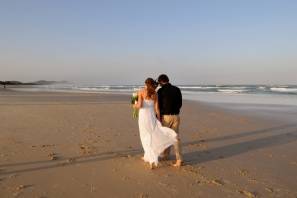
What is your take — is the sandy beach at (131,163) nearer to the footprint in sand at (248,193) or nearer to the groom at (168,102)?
the footprint in sand at (248,193)

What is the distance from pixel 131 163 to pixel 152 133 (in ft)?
2.44

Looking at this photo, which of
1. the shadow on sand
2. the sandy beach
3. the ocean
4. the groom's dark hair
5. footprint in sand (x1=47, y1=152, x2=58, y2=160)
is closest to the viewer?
the sandy beach

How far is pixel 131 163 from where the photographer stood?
22.4 feet

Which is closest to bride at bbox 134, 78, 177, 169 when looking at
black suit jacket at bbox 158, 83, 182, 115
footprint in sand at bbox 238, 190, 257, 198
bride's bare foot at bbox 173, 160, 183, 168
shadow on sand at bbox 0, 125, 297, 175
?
black suit jacket at bbox 158, 83, 182, 115

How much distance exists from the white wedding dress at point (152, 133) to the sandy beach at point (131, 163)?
0.40m

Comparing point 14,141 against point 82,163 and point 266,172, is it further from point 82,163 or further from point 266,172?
point 266,172

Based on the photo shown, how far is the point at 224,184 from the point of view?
5.65 meters

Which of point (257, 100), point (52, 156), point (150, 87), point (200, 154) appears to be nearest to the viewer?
point (150, 87)

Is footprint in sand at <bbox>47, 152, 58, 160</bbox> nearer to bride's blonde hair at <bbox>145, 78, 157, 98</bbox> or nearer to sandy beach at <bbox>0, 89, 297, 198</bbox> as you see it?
sandy beach at <bbox>0, 89, 297, 198</bbox>

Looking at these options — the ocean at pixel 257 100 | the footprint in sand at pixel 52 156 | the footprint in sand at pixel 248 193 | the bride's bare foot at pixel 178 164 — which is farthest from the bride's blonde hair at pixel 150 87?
the ocean at pixel 257 100

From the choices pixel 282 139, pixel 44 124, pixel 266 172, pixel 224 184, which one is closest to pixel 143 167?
pixel 224 184

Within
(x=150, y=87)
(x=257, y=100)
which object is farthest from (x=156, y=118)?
(x=257, y=100)

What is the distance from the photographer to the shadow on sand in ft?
20.9

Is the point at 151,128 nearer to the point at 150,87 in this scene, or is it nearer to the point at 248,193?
the point at 150,87
